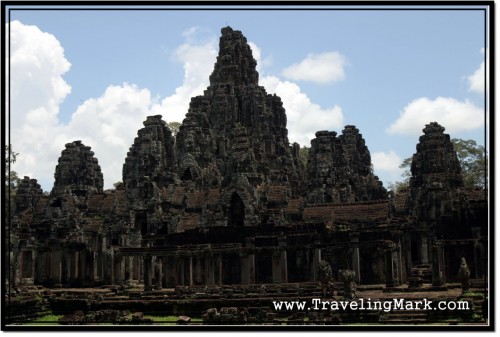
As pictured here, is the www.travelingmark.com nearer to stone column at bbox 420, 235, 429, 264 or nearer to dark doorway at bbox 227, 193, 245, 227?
stone column at bbox 420, 235, 429, 264

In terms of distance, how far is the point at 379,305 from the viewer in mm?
23797

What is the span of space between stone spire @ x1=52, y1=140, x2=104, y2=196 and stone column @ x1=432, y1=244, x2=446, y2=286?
107 ft

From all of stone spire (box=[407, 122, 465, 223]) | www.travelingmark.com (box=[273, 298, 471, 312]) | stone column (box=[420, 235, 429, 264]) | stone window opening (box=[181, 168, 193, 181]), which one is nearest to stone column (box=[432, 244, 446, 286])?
stone spire (box=[407, 122, 465, 223])

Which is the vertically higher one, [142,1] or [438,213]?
[142,1]

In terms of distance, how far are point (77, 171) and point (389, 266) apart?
32.3 meters

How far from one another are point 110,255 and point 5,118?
26471 mm

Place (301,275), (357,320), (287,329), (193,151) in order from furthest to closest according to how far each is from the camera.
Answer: (193,151) → (301,275) → (357,320) → (287,329)

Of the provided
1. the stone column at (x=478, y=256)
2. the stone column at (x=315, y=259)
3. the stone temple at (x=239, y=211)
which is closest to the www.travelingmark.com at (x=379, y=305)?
the stone temple at (x=239, y=211)

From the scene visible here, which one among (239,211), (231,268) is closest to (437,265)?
(231,268)

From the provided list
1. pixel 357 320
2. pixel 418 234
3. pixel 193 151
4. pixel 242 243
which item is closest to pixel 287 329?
pixel 357 320

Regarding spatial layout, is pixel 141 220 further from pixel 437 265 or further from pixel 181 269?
pixel 437 265

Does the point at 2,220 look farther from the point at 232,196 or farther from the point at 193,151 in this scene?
the point at 193,151

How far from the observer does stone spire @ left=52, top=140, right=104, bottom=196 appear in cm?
5922

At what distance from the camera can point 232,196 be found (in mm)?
45094
